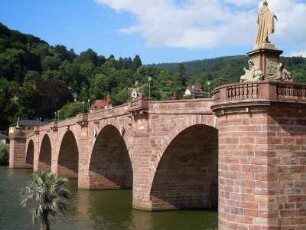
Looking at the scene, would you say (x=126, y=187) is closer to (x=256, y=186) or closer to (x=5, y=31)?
(x=256, y=186)

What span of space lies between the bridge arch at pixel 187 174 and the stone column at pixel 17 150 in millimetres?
56687

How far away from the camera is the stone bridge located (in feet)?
60.6

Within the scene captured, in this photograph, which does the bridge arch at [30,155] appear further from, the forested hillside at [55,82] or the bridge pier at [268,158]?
the bridge pier at [268,158]

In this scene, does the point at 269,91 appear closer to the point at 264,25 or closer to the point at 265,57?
the point at 265,57

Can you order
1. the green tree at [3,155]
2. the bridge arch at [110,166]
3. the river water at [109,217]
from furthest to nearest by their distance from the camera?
1. the green tree at [3,155]
2. the bridge arch at [110,166]
3. the river water at [109,217]

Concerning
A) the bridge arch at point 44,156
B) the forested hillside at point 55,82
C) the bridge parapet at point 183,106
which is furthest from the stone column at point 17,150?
the bridge parapet at point 183,106

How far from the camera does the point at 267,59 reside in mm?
21031

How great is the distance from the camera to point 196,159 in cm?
3117

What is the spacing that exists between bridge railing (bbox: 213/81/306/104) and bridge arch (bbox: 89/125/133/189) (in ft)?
86.9

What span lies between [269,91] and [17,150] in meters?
73.7

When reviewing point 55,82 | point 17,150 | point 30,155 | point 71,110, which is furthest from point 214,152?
point 55,82

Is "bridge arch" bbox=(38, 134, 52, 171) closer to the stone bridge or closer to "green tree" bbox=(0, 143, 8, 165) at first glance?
"green tree" bbox=(0, 143, 8, 165)

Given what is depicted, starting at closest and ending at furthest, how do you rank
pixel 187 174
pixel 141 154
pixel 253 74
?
pixel 253 74, pixel 187 174, pixel 141 154

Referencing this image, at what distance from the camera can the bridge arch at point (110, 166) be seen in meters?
45.1
